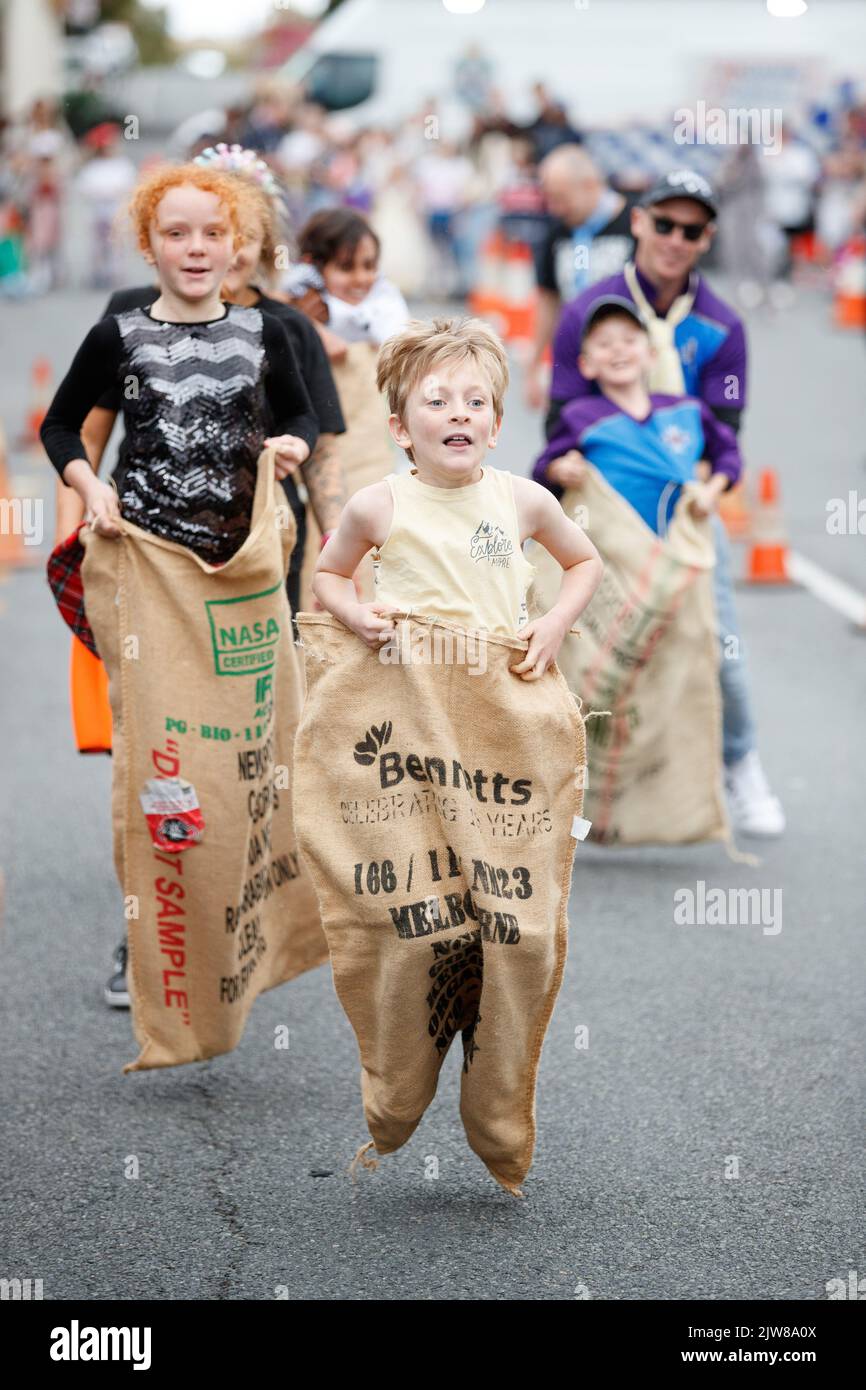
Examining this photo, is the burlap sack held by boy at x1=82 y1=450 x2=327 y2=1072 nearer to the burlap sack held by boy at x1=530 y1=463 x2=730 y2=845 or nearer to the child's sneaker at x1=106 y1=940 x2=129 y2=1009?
the child's sneaker at x1=106 y1=940 x2=129 y2=1009

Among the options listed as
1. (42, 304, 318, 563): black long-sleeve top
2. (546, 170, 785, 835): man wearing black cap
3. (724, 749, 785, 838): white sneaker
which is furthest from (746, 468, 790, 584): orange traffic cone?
(42, 304, 318, 563): black long-sleeve top

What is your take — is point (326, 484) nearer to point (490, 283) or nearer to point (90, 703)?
point (90, 703)

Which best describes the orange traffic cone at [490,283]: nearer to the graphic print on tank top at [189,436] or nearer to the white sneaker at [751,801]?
the white sneaker at [751,801]

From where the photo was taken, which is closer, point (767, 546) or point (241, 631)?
point (241, 631)

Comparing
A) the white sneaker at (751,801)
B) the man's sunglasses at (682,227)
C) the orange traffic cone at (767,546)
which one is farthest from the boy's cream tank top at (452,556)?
the orange traffic cone at (767,546)

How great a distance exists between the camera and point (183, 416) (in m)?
4.48

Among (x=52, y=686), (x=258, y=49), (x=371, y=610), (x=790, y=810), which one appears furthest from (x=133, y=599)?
(x=258, y=49)

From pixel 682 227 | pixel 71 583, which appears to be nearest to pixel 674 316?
pixel 682 227

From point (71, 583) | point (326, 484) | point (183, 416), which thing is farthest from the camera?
point (326, 484)

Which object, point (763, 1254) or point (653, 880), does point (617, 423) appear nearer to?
point (653, 880)

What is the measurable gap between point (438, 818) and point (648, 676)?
102 inches

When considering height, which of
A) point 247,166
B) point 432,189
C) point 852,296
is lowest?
point 852,296

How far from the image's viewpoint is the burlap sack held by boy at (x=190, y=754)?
14.7 feet

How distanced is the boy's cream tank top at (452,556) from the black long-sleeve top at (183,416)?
795 millimetres
